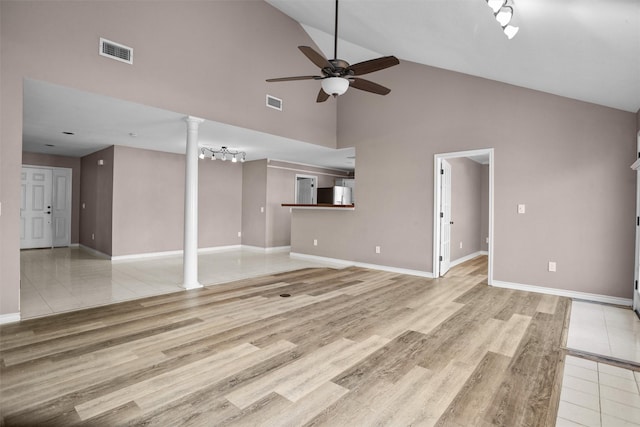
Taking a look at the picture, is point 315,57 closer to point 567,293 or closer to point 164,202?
point 567,293

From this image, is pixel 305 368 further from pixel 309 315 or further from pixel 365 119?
pixel 365 119

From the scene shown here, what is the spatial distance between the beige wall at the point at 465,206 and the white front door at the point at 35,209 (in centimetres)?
939

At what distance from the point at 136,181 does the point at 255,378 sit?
246 inches

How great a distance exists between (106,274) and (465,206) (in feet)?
23.7

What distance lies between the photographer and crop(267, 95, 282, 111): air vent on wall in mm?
5406

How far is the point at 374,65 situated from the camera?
2.97 meters

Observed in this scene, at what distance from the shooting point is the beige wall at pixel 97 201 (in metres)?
6.86

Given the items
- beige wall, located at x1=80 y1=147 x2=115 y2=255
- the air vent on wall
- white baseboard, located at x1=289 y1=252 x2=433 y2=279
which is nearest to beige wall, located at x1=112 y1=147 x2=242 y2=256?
beige wall, located at x1=80 y1=147 x2=115 y2=255

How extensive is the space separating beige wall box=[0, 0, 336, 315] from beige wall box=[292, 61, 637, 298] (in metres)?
1.50

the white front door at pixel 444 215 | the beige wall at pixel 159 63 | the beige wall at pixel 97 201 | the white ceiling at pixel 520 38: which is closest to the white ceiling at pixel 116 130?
the beige wall at pixel 159 63

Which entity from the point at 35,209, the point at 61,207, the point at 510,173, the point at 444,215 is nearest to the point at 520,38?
the point at 510,173

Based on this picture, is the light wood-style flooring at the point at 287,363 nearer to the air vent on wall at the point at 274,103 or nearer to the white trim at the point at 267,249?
the air vent on wall at the point at 274,103

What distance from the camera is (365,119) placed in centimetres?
633

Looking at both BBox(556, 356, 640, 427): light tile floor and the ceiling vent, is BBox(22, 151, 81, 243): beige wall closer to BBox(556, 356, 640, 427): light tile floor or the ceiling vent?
the ceiling vent
